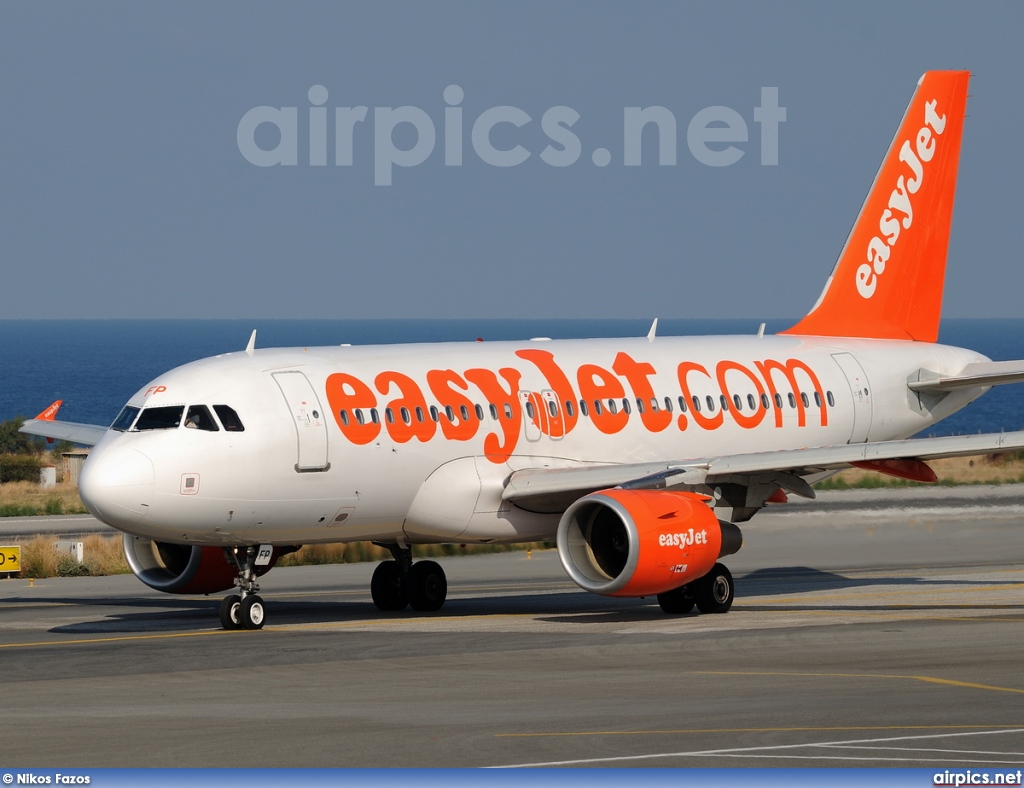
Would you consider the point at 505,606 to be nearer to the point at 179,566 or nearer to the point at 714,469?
the point at 714,469

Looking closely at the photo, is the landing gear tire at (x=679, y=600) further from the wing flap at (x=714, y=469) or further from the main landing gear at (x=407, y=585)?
the main landing gear at (x=407, y=585)

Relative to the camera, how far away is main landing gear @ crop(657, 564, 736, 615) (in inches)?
1189

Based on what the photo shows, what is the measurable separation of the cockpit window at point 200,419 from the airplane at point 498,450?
2 centimetres

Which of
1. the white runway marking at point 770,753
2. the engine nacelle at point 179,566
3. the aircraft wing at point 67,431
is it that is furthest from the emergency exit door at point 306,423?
the white runway marking at point 770,753

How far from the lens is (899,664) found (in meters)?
22.6

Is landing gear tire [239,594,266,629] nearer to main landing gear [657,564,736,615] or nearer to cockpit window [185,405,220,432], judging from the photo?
cockpit window [185,405,220,432]

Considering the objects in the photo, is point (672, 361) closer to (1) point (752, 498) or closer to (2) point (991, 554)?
(1) point (752, 498)

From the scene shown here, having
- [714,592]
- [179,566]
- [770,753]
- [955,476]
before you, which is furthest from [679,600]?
[955,476]

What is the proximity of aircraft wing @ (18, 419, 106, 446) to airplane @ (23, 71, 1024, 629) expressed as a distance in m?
0.12

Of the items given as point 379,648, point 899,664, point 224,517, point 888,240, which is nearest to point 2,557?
point 224,517

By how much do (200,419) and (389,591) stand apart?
653 centimetres

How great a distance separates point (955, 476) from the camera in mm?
68688

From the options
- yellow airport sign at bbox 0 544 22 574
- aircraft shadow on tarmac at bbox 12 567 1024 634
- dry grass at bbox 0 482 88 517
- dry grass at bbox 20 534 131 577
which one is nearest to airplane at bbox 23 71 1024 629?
aircraft shadow on tarmac at bbox 12 567 1024 634

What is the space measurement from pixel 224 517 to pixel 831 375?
14.4 metres
